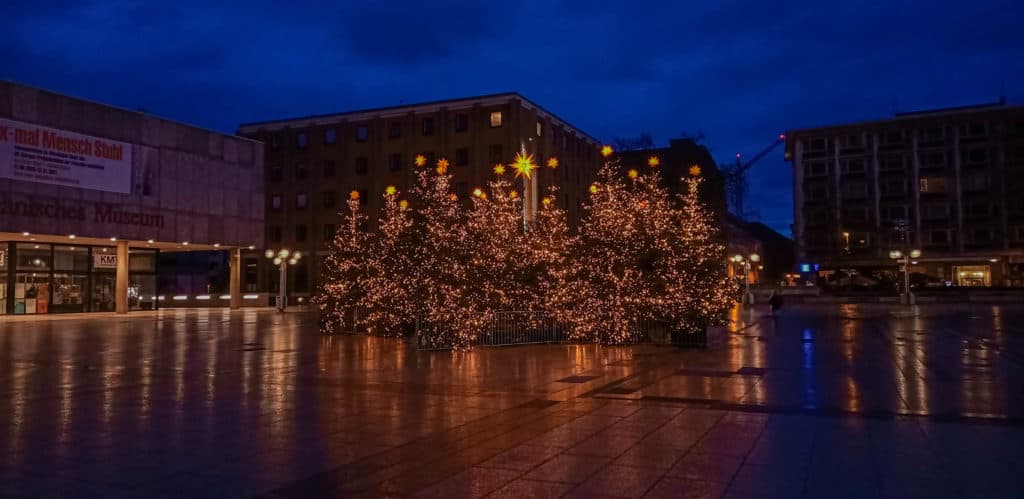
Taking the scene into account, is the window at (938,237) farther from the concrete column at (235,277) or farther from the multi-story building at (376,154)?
the concrete column at (235,277)

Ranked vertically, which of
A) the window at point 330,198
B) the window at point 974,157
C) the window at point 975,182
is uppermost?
the window at point 974,157

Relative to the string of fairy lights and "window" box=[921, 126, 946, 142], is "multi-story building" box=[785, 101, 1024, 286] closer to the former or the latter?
"window" box=[921, 126, 946, 142]

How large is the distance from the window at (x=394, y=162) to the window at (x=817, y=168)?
4897 cm

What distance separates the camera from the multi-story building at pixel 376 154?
65.1 metres

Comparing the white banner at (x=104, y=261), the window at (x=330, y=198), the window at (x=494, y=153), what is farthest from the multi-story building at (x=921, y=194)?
the white banner at (x=104, y=261)

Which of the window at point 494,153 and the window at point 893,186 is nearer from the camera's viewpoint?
the window at point 494,153

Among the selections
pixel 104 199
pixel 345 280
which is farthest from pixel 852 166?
pixel 104 199

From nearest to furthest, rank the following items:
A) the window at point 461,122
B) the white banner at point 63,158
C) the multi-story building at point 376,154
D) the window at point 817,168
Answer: the white banner at point 63,158 → the multi-story building at point 376,154 → the window at point 461,122 → the window at point 817,168

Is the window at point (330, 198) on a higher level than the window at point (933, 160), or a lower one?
lower

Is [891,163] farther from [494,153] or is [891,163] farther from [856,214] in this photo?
[494,153]

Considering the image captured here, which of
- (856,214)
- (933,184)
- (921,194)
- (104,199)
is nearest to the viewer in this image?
(104,199)

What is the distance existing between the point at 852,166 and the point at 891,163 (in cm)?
397

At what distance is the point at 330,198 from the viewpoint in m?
71.6

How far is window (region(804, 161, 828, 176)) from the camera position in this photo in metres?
88.2
